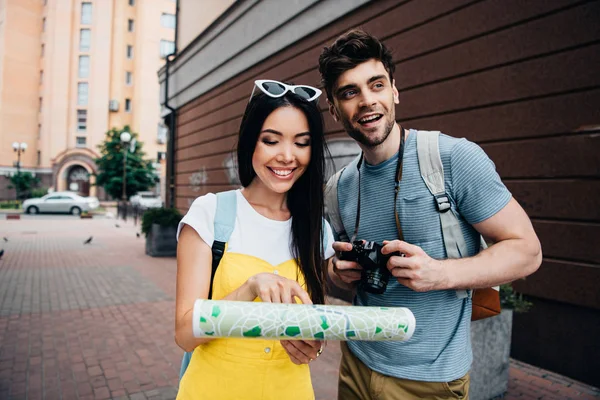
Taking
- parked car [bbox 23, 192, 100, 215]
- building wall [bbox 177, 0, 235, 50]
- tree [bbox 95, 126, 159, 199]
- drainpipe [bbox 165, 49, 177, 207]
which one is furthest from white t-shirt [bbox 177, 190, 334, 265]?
tree [bbox 95, 126, 159, 199]

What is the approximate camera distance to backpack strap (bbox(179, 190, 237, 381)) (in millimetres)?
1352

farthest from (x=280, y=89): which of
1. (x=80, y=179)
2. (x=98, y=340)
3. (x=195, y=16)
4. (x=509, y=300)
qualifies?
(x=80, y=179)

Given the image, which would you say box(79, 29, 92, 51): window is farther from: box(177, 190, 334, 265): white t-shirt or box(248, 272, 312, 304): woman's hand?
box(248, 272, 312, 304): woman's hand

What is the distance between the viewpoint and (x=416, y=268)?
1316mm

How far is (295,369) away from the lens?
1.46 meters

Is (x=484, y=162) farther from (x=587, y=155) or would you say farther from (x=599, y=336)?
(x=599, y=336)

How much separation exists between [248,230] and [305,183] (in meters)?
0.34

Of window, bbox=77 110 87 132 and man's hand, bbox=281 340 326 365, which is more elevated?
window, bbox=77 110 87 132

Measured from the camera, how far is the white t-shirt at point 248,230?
1366 mm

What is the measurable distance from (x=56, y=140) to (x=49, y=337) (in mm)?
42426

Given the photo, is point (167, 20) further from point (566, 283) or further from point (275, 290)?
point (275, 290)

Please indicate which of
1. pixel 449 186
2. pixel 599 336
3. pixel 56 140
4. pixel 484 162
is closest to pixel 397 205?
pixel 449 186

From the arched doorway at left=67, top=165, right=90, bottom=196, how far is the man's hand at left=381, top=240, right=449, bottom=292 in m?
46.9

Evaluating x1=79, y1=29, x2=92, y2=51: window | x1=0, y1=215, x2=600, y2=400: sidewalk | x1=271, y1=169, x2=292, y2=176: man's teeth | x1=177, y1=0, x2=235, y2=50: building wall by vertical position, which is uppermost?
x1=79, y1=29, x2=92, y2=51: window
